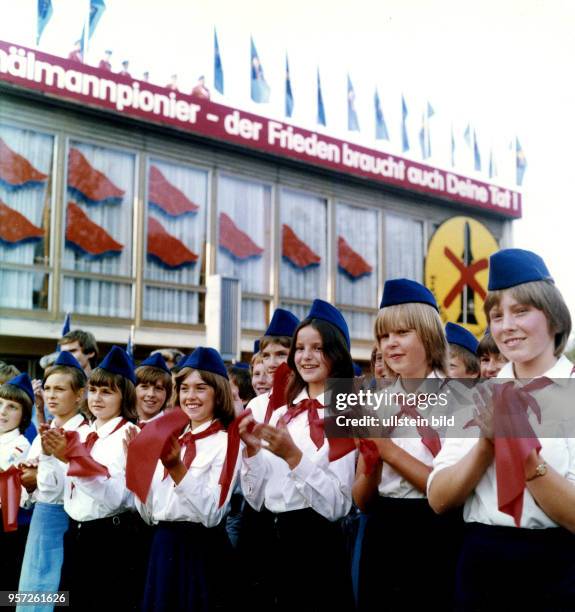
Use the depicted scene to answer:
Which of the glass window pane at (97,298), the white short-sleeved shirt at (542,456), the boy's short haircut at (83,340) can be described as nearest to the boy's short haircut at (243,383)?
the boy's short haircut at (83,340)

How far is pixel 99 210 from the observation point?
12.3 metres

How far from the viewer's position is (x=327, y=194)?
1516 cm

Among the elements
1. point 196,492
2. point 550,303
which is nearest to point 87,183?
point 196,492

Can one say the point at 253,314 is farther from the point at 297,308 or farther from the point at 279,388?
the point at 279,388

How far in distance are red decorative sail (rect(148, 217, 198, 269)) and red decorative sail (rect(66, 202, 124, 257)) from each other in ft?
2.67

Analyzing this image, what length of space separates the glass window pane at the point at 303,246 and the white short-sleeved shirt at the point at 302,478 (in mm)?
11191

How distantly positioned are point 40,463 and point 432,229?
13768 millimetres

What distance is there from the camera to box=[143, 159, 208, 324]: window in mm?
12883

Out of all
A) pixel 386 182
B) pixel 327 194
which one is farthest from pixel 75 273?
pixel 386 182

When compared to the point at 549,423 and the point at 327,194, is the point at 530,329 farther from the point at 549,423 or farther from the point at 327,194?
the point at 327,194

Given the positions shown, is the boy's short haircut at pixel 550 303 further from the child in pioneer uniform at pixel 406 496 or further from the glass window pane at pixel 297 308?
the glass window pane at pixel 297 308

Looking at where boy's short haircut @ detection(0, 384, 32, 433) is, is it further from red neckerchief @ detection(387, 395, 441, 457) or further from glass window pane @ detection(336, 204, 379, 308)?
glass window pane @ detection(336, 204, 379, 308)

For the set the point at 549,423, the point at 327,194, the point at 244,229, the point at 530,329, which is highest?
the point at 327,194

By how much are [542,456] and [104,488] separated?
2605 millimetres
